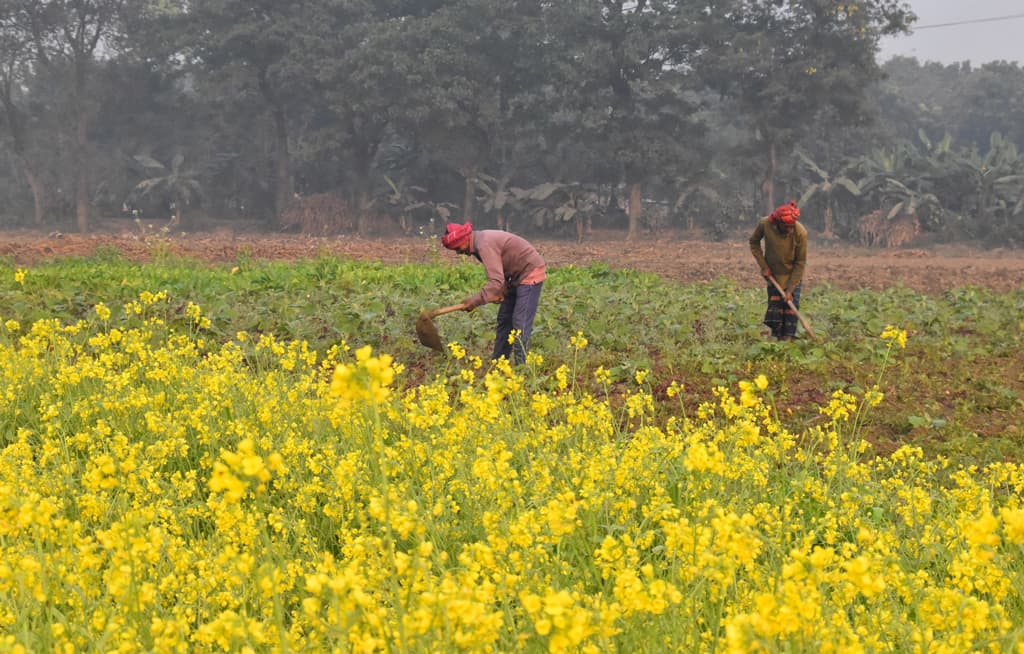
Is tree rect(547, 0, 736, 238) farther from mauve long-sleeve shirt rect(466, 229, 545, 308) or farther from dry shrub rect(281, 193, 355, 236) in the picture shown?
mauve long-sleeve shirt rect(466, 229, 545, 308)

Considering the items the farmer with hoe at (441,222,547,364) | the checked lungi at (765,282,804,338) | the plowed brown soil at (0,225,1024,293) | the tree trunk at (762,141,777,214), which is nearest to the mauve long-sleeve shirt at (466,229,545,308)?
the farmer with hoe at (441,222,547,364)

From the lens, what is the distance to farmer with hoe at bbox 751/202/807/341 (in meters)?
8.52

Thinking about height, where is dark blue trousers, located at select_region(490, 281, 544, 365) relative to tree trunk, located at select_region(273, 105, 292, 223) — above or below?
below

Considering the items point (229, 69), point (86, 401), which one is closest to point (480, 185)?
point (229, 69)

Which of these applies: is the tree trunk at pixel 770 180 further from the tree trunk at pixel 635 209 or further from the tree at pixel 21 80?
the tree at pixel 21 80

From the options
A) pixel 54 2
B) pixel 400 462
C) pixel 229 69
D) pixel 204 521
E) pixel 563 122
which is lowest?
pixel 204 521

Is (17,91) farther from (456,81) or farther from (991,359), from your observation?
(991,359)

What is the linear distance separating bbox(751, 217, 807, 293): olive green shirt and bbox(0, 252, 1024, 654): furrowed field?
0.65 metres

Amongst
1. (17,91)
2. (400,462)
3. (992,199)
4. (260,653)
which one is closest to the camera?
(260,653)

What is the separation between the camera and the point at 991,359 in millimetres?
8062

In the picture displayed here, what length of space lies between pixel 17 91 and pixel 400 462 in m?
38.8

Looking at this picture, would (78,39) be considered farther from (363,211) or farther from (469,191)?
(469,191)

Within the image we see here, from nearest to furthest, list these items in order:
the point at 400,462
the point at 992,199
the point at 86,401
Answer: the point at 400,462 → the point at 86,401 → the point at 992,199

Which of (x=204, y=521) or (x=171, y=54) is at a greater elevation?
(x=171, y=54)
